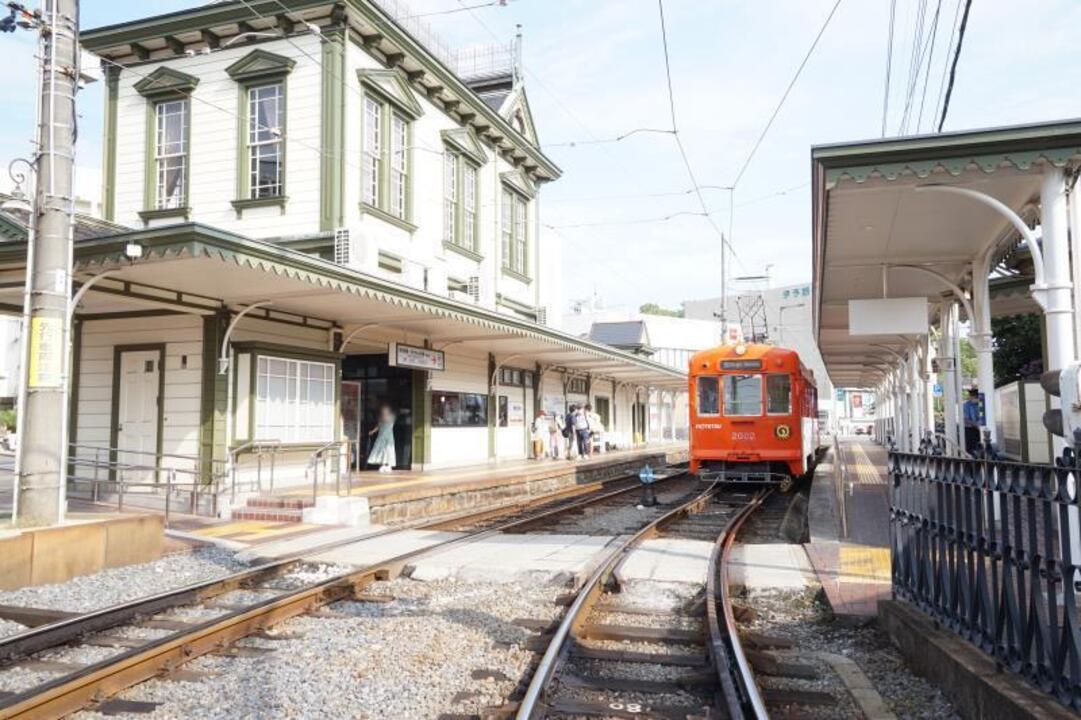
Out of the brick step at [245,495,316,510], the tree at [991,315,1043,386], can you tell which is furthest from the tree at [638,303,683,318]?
the brick step at [245,495,316,510]

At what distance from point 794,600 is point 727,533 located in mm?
3703

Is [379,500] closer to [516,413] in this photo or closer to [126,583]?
[126,583]

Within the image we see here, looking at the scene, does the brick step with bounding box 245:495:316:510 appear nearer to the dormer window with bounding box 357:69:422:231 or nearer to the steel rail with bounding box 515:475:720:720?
the steel rail with bounding box 515:475:720:720

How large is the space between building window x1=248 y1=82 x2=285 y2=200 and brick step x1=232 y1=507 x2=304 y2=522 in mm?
8057

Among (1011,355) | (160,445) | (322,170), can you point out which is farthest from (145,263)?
(1011,355)

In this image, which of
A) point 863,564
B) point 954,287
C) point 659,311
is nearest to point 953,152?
point 863,564

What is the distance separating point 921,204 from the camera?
8.65 meters

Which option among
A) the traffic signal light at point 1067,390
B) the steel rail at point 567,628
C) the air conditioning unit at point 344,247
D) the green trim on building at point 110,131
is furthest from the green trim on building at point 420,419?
the traffic signal light at point 1067,390

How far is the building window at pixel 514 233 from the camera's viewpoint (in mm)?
24891

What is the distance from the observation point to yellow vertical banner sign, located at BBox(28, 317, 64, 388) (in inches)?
327

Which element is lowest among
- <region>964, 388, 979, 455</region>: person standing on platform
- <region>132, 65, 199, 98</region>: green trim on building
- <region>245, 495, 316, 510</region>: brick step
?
<region>245, 495, 316, 510</region>: brick step

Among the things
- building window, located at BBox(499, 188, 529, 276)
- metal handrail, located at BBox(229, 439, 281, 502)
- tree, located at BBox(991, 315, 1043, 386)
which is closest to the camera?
metal handrail, located at BBox(229, 439, 281, 502)

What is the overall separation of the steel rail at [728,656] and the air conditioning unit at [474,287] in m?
14.9

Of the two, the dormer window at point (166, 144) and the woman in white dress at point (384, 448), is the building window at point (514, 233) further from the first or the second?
the dormer window at point (166, 144)
